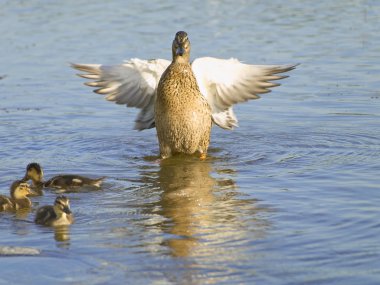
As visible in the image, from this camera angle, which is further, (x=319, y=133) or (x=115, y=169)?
(x=319, y=133)

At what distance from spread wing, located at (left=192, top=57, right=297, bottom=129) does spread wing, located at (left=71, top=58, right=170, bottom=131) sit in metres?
0.55

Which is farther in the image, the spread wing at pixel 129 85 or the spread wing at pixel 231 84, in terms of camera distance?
the spread wing at pixel 129 85

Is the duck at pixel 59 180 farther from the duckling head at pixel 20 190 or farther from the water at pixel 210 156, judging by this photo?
the duckling head at pixel 20 190

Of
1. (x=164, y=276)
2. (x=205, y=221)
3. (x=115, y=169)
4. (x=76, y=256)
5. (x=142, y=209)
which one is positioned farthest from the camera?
(x=115, y=169)

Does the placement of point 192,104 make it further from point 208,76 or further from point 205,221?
point 205,221

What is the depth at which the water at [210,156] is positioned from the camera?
21.0 feet

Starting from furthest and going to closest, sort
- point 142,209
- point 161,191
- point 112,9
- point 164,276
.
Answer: point 112,9 → point 161,191 → point 142,209 → point 164,276

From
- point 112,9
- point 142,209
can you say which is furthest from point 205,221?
point 112,9

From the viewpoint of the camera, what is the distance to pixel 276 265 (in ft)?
20.4

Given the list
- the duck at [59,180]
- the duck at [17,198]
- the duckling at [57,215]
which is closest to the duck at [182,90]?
the duck at [59,180]

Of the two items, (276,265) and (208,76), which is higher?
(208,76)

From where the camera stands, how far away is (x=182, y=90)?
988 centimetres

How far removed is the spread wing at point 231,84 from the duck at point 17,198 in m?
2.71

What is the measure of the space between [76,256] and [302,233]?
1548 mm
